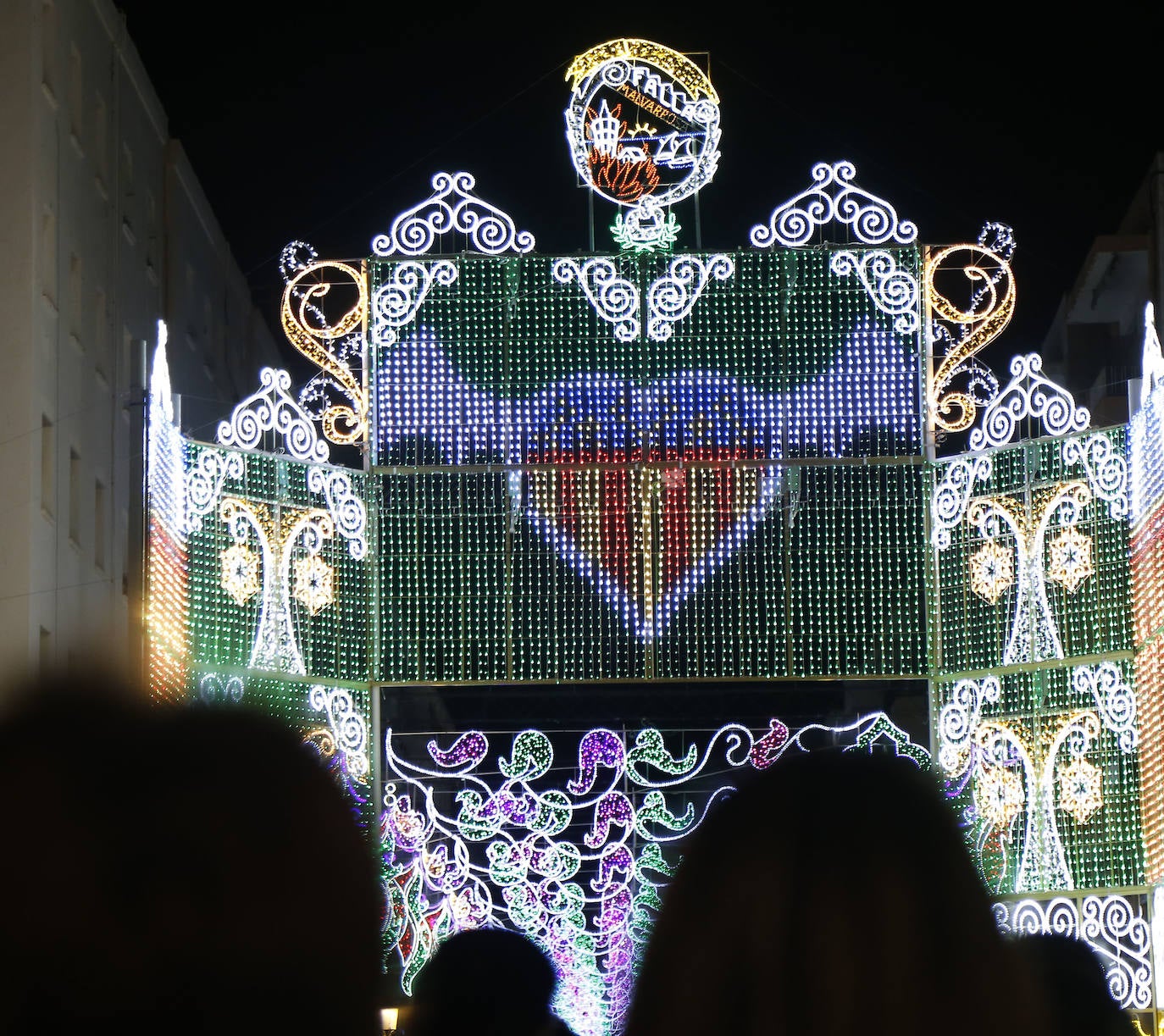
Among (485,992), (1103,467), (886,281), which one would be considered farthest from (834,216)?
(485,992)

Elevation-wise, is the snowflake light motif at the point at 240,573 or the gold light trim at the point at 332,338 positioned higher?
the gold light trim at the point at 332,338

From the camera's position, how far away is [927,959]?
1989 millimetres

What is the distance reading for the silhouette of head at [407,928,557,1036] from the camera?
4.37m

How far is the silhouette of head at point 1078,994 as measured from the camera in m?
3.64

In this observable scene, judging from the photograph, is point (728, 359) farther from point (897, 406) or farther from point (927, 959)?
point (927, 959)

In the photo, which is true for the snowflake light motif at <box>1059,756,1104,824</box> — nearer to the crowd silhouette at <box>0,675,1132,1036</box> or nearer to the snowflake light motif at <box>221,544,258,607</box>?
the snowflake light motif at <box>221,544,258,607</box>

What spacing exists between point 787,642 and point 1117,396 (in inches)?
556

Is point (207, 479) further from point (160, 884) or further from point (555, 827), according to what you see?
point (160, 884)

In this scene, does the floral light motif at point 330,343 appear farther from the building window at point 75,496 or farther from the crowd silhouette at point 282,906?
the crowd silhouette at point 282,906

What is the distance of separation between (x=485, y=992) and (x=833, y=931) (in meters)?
2.53

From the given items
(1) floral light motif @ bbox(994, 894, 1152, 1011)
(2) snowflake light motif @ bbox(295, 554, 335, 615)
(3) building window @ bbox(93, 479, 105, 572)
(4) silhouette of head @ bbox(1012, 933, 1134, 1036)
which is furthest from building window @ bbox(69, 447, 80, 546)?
(4) silhouette of head @ bbox(1012, 933, 1134, 1036)

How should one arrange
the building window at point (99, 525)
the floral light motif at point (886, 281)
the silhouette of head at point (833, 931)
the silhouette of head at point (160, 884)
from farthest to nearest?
1. the building window at point (99, 525)
2. the floral light motif at point (886, 281)
3. the silhouette of head at point (833, 931)
4. the silhouette of head at point (160, 884)

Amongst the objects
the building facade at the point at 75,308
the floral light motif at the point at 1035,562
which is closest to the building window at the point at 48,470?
the building facade at the point at 75,308

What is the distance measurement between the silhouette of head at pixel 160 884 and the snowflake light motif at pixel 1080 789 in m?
17.1
